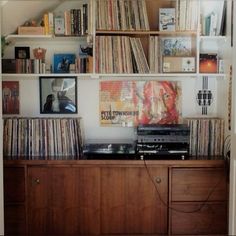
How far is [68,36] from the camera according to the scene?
327 centimetres

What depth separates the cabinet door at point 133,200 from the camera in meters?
3.14

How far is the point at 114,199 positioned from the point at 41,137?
81cm

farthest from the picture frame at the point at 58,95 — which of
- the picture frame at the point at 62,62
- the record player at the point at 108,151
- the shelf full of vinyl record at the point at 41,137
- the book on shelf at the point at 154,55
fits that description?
the book on shelf at the point at 154,55

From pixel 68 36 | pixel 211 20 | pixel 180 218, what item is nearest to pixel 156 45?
pixel 211 20

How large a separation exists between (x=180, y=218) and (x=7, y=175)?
4.69 ft

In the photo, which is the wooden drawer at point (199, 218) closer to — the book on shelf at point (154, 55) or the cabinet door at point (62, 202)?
the cabinet door at point (62, 202)

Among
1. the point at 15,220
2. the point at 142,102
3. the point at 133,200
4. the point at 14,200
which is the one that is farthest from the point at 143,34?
the point at 15,220

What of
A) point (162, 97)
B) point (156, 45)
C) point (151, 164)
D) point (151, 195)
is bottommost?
point (151, 195)

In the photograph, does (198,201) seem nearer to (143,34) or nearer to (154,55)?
(154,55)

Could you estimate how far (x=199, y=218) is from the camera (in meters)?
3.17

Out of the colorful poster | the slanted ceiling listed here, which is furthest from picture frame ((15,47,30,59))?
the colorful poster

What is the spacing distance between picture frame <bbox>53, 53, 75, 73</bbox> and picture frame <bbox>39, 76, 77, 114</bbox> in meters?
0.09

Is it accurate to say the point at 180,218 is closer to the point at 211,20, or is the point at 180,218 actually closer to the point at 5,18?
the point at 211,20

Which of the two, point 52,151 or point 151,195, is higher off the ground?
point 52,151
